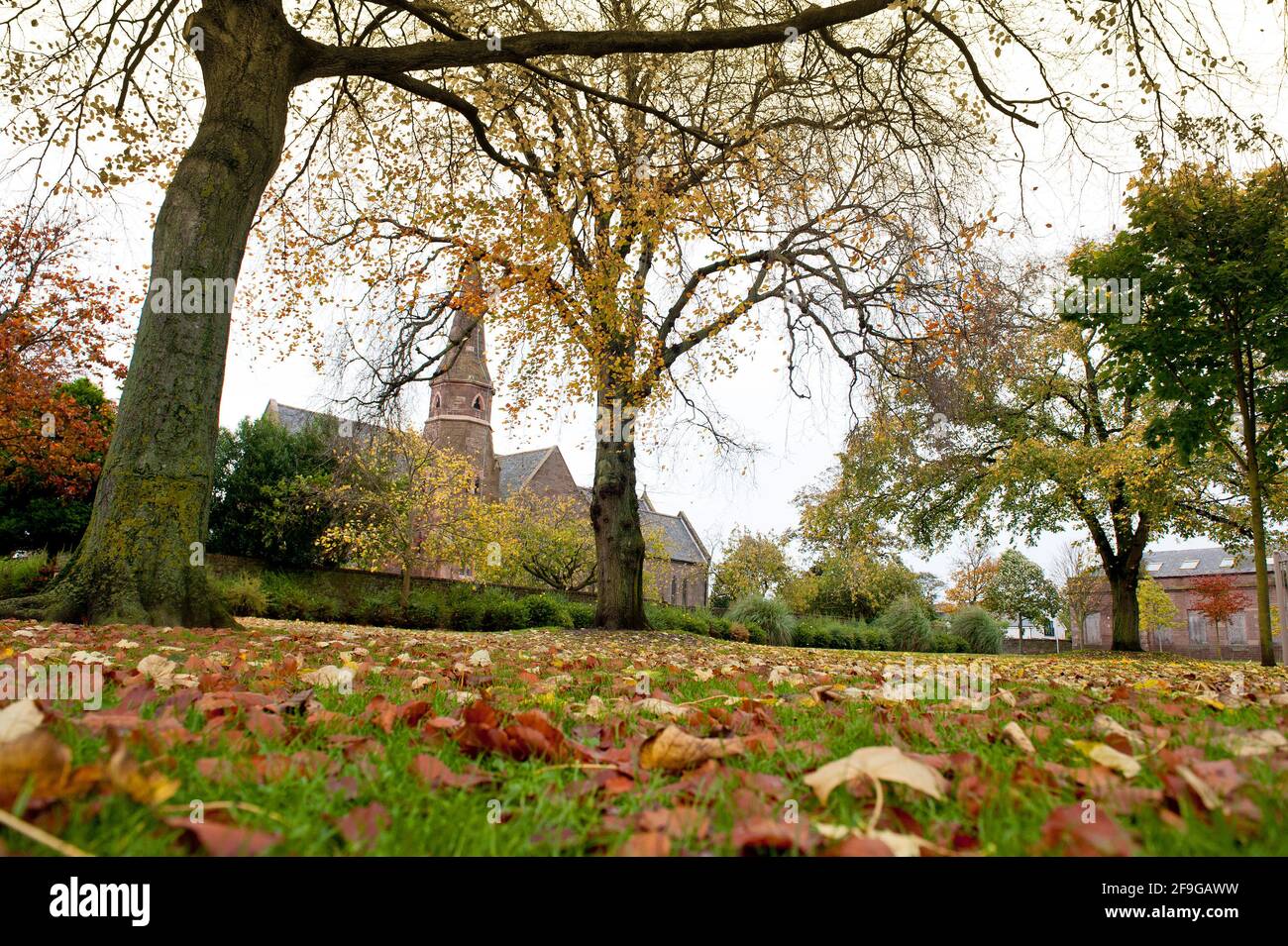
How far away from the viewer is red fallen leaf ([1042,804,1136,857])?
939mm

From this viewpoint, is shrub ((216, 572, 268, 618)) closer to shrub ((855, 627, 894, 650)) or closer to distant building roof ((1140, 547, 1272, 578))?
shrub ((855, 627, 894, 650))

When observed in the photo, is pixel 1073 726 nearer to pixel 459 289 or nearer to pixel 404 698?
pixel 404 698

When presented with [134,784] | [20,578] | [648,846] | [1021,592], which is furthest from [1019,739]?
[1021,592]

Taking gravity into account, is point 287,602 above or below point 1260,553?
below

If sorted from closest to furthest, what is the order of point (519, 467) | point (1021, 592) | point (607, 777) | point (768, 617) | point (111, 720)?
1. point (607, 777)
2. point (111, 720)
3. point (768, 617)
4. point (519, 467)
5. point (1021, 592)

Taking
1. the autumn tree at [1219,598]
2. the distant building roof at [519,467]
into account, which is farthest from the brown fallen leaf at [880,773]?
the autumn tree at [1219,598]

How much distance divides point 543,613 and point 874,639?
1329 cm

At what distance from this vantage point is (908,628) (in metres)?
26.5

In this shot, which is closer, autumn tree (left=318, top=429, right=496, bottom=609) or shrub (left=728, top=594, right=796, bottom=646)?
autumn tree (left=318, top=429, right=496, bottom=609)

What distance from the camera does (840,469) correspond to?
2280 centimetres

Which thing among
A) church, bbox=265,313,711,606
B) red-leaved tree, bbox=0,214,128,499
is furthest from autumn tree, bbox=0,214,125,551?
church, bbox=265,313,711,606

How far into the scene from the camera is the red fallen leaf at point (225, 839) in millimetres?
907

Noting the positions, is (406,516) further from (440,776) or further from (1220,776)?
(1220,776)
